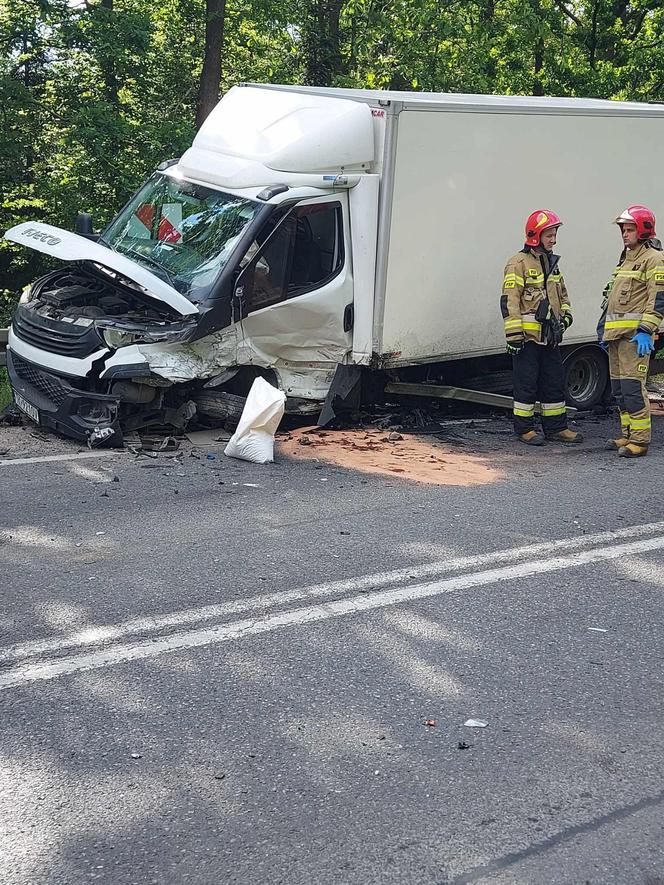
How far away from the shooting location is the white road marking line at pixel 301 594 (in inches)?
183

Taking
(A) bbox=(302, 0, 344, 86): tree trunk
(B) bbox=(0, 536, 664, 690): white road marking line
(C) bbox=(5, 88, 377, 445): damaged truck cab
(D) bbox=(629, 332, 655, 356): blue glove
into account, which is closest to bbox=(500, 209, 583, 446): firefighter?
(D) bbox=(629, 332, 655, 356): blue glove

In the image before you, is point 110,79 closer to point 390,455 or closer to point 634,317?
point 390,455

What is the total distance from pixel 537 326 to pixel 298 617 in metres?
4.76

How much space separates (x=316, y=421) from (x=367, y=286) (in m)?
1.34

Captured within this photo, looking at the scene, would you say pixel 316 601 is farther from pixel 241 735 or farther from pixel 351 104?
pixel 351 104

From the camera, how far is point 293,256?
8.62m

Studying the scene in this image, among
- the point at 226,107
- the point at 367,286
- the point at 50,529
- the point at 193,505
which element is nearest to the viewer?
the point at 50,529

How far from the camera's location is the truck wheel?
10.7 metres

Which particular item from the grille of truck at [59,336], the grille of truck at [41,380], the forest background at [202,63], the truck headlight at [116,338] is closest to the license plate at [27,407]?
the grille of truck at [41,380]

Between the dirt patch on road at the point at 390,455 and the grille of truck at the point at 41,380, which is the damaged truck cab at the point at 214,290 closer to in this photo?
the grille of truck at the point at 41,380

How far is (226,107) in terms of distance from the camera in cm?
943

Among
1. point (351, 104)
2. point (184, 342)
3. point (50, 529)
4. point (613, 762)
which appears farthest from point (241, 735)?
point (351, 104)

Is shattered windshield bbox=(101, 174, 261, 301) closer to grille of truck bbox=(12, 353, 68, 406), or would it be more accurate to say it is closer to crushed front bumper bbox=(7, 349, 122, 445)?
crushed front bumper bbox=(7, 349, 122, 445)

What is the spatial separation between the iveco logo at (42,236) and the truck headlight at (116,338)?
878mm
